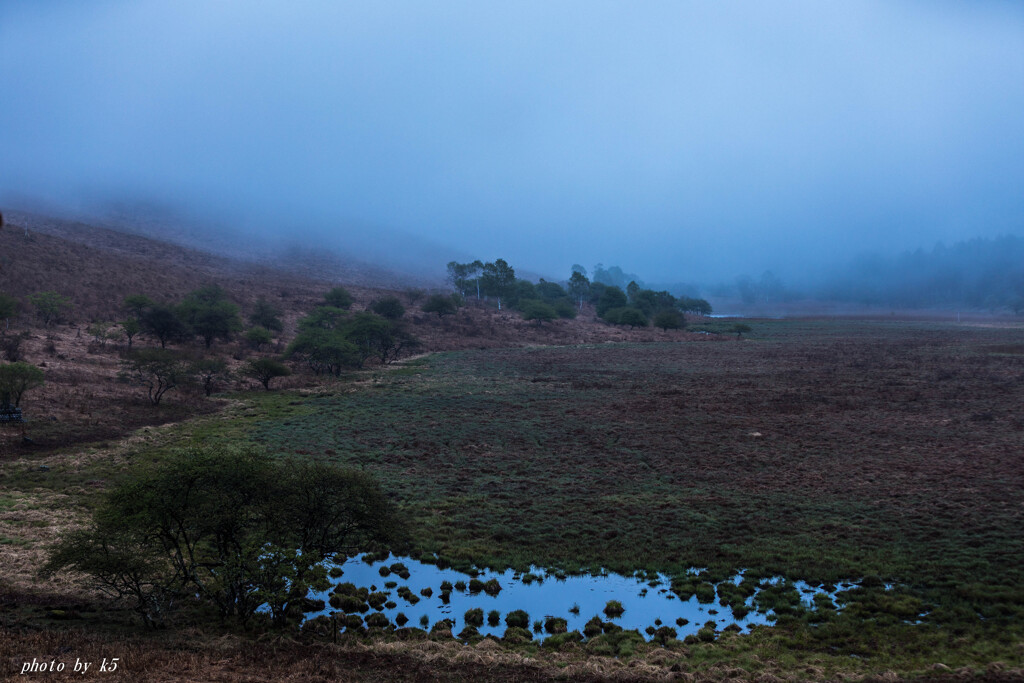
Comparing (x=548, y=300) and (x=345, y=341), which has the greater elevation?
(x=548, y=300)

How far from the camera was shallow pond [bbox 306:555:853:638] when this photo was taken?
45.4 ft

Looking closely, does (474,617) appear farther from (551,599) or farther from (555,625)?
(551,599)

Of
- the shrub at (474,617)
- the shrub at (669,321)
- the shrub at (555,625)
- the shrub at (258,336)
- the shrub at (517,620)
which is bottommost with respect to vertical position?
the shrub at (474,617)

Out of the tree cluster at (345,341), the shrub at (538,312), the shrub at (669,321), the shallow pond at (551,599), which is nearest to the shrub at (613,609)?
the shallow pond at (551,599)

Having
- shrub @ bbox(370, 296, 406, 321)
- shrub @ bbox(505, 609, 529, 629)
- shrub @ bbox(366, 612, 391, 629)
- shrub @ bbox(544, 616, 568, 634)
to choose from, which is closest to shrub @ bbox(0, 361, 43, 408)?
shrub @ bbox(366, 612, 391, 629)

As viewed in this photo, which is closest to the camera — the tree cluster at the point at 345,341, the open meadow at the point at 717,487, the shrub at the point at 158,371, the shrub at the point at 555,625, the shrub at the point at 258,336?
the open meadow at the point at 717,487

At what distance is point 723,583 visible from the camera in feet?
49.9

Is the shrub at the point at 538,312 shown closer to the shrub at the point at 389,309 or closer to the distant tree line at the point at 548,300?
the distant tree line at the point at 548,300

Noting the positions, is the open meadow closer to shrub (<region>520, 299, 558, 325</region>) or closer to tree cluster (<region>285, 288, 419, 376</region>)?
tree cluster (<region>285, 288, 419, 376</region>)

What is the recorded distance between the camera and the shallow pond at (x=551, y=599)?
13836 millimetres

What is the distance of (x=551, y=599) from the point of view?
15.0 m

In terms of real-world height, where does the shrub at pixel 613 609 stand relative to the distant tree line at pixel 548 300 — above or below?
below

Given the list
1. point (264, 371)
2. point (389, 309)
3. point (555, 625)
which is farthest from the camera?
point (389, 309)

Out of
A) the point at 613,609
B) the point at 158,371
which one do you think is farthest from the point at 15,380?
the point at 613,609
